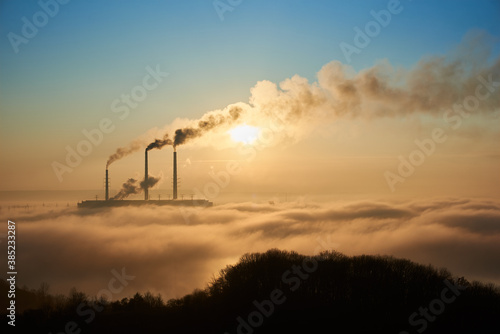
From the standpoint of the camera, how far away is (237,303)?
2930 cm

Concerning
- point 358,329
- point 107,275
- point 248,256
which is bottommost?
point 107,275

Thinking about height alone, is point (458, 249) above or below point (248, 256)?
below

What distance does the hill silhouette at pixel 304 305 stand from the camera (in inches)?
974

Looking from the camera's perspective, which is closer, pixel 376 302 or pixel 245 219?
pixel 376 302

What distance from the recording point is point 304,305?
2900 cm

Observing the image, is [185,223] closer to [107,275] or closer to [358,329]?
[107,275]

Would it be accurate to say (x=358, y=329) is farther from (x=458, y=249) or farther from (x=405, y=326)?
(x=458, y=249)

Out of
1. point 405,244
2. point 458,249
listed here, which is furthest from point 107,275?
point 458,249

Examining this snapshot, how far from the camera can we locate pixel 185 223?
147 m

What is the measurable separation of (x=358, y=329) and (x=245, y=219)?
156m

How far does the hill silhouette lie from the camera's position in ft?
81.2

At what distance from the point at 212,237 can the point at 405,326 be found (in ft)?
370

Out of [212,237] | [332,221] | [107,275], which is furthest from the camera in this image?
[332,221]

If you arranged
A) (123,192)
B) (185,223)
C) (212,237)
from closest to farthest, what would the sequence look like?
(123,192) < (212,237) < (185,223)
